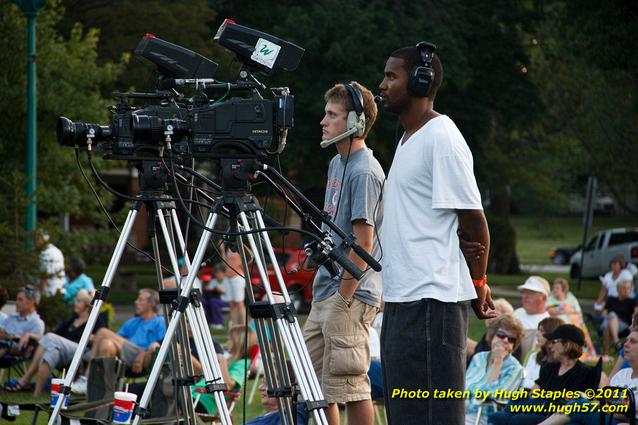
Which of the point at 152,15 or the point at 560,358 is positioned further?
the point at 152,15

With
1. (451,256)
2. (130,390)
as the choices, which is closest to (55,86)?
(130,390)

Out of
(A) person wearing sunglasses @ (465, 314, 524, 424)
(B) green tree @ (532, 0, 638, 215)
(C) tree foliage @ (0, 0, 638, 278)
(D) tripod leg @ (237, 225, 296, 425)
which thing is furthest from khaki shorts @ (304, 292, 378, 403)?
(B) green tree @ (532, 0, 638, 215)

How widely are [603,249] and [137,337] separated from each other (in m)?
25.0

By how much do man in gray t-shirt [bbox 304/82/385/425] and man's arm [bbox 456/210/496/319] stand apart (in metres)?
1.32

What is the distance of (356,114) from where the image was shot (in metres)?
5.98

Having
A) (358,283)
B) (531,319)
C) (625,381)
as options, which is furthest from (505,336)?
(358,283)

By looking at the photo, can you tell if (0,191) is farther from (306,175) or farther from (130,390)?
(306,175)

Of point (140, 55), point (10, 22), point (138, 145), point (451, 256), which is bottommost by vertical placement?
point (451, 256)

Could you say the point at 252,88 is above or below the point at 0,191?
above

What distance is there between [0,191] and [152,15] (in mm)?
7789

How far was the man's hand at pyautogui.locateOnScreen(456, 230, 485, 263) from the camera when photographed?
4.55 meters

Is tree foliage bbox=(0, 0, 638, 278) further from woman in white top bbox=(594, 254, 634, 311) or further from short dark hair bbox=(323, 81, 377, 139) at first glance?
short dark hair bbox=(323, 81, 377, 139)

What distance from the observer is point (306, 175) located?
24906mm

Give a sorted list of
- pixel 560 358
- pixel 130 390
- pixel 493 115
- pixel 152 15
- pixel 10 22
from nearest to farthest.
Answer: pixel 560 358, pixel 130 390, pixel 10 22, pixel 152 15, pixel 493 115
